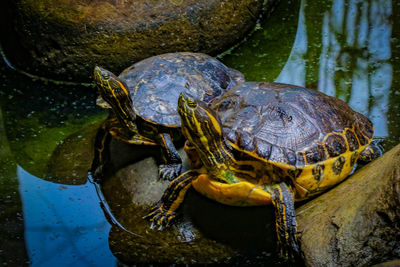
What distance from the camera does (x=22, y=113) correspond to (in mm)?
4508

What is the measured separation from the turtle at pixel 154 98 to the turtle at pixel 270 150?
54cm

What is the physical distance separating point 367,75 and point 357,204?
7.80 feet

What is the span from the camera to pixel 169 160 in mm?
3469

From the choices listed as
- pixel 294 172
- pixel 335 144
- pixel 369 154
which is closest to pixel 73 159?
pixel 294 172

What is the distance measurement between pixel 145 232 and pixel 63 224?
25.2 inches

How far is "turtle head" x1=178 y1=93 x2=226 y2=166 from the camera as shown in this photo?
2.61 m

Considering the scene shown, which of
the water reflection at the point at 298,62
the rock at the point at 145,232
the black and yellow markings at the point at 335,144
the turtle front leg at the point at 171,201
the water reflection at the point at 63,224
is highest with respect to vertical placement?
the water reflection at the point at 298,62

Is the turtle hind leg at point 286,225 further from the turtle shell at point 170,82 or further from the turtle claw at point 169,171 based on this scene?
the turtle shell at point 170,82

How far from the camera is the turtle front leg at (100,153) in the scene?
3.65m

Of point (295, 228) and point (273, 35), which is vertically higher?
point (273, 35)

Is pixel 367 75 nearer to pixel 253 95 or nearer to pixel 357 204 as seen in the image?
pixel 253 95

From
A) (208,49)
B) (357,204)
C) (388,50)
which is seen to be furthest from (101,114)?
(388,50)

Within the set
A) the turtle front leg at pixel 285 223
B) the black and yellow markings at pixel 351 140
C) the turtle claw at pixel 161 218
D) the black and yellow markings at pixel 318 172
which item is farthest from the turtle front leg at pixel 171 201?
the black and yellow markings at pixel 351 140

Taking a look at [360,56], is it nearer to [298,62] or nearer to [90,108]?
[298,62]
